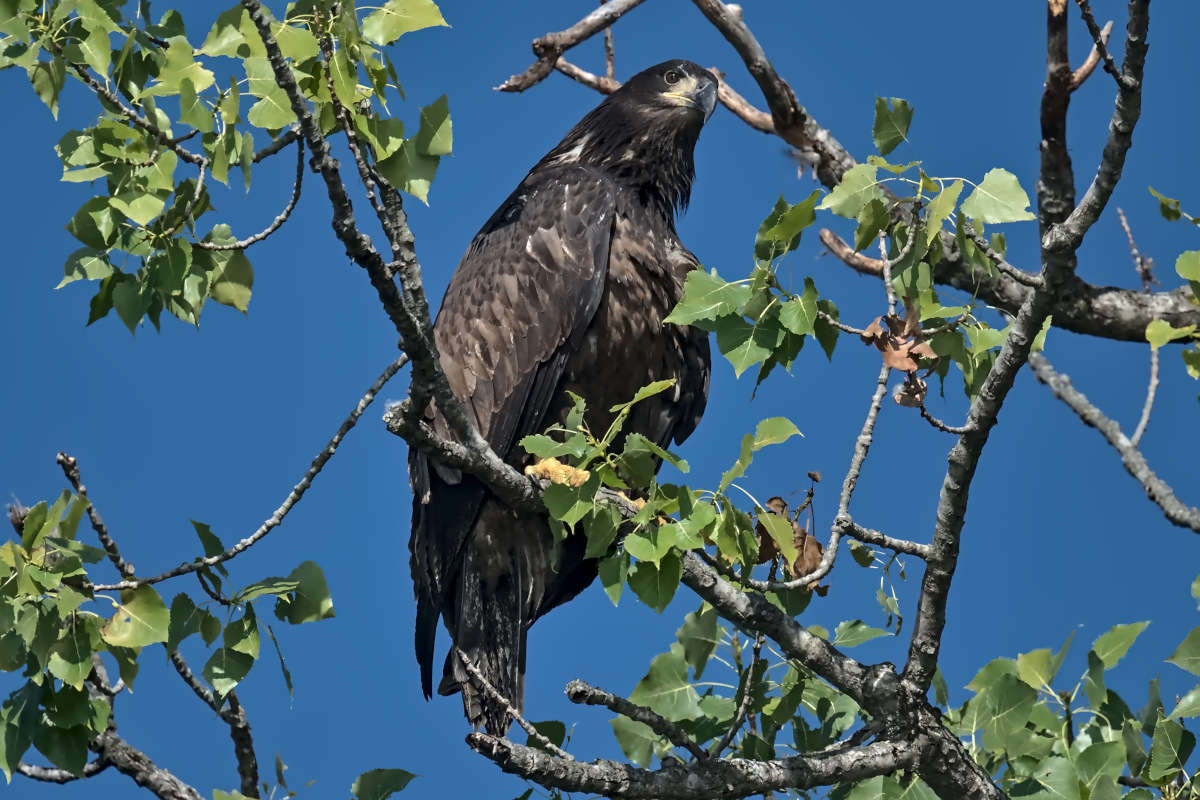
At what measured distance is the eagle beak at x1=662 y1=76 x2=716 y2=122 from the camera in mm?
5246

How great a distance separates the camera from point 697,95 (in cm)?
527

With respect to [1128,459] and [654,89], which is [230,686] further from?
[1128,459]

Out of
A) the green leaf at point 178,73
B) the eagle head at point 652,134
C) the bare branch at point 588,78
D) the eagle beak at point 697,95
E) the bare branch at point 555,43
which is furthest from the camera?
the bare branch at point 588,78

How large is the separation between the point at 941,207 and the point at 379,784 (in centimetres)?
194

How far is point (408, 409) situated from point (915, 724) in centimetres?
160

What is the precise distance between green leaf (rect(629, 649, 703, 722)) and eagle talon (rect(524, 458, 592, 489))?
659 millimetres

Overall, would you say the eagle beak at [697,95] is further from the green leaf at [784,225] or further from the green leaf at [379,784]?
the green leaf at [379,784]

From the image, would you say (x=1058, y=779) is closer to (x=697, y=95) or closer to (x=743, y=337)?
(x=743, y=337)

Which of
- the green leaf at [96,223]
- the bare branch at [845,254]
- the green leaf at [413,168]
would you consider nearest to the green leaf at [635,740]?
the green leaf at [413,168]

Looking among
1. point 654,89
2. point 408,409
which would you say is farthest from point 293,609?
point 654,89

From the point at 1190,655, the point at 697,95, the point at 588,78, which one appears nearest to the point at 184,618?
the point at 1190,655

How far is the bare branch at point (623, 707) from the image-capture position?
270cm

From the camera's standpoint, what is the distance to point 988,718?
3180mm

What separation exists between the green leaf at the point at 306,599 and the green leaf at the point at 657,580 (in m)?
0.75
